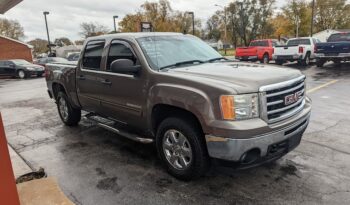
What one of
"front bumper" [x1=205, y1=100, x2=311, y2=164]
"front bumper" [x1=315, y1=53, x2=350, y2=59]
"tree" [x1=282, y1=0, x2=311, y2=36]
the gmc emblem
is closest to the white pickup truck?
"front bumper" [x1=315, y1=53, x2=350, y2=59]

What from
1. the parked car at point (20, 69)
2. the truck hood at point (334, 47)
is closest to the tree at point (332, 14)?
the truck hood at point (334, 47)

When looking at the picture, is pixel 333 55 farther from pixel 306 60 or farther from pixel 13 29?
pixel 13 29

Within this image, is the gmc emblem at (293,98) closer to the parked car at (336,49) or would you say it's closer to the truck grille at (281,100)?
the truck grille at (281,100)

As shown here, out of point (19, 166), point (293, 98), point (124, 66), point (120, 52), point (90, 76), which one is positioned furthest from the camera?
point (90, 76)

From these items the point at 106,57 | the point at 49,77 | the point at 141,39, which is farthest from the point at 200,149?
the point at 49,77

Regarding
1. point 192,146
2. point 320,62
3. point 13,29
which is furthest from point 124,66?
point 13,29

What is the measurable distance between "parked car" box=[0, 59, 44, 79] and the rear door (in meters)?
19.0

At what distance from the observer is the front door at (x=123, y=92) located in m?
4.33

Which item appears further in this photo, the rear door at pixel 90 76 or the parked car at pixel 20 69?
the parked car at pixel 20 69

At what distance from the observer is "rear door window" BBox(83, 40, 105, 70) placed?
17.3ft

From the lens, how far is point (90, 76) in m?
5.41

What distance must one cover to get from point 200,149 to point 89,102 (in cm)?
284

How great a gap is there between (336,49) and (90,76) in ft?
45.3

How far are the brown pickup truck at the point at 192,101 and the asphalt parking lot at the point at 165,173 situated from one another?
0.36 metres
